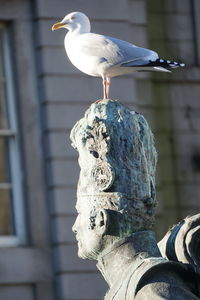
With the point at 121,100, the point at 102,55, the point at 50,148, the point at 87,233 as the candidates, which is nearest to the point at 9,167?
the point at 50,148

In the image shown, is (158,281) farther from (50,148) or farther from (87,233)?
(50,148)

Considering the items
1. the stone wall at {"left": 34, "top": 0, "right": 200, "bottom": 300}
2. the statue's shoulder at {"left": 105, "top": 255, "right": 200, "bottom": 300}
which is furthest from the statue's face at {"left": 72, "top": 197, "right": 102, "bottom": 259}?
the stone wall at {"left": 34, "top": 0, "right": 200, "bottom": 300}

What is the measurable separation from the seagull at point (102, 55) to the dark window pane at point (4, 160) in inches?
393

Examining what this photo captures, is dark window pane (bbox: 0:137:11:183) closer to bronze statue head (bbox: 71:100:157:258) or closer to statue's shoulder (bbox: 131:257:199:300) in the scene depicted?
bronze statue head (bbox: 71:100:157:258)

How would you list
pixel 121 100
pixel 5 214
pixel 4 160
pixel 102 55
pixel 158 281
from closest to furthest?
pixel 158 281 → pixel 102 55 → pixel 5 214 → pixel 4 160 → pixel 121 100

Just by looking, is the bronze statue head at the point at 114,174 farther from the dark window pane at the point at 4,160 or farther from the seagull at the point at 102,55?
the dark window pane at the point at 4,160

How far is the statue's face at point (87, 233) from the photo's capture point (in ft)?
18.2

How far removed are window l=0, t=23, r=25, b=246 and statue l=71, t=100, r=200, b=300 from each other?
12071 mm

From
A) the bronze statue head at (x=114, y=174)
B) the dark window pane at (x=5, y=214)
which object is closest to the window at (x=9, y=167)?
the dark window pane at (x=5, y=214)

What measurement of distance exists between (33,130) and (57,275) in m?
1.40

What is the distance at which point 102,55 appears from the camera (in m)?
7.30

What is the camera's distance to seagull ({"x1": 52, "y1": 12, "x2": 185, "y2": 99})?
23.9 ft

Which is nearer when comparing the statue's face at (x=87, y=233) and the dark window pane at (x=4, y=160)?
the statue's face at (x=87, y=233)

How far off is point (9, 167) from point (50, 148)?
447 millimetres
